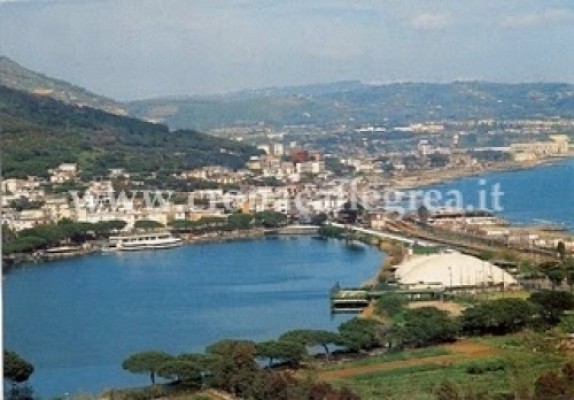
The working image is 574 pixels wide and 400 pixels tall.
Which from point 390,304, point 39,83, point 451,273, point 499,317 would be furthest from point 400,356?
point 39,83

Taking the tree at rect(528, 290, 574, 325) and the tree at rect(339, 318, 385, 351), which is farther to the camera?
the tree at rect(339, 318, 385, 351)

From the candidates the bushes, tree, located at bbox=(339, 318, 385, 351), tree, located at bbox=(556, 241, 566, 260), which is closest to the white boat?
tree, located at bbox=(556, 241, 566, 260)

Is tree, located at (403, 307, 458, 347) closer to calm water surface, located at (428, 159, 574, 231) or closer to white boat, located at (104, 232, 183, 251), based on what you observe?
calm water surface, located at (428, 159, 574, 231)

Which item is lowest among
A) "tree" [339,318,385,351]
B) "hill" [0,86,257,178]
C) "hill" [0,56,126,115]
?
"tree" [339,318,385,351]

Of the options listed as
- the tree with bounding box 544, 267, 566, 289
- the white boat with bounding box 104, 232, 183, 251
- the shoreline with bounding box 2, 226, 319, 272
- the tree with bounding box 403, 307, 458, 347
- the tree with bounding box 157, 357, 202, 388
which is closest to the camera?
the tree with bounding box 157, 357, 202, 388

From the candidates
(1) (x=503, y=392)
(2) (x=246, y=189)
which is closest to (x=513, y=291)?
(1) (x=503, y=392)

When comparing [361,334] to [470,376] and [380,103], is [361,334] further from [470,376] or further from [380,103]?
[380,103]

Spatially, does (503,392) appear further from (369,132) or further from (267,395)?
(369,132)
